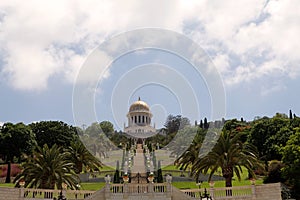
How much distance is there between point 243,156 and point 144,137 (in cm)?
6558

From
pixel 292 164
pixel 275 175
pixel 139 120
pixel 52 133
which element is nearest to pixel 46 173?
pixel 292 164

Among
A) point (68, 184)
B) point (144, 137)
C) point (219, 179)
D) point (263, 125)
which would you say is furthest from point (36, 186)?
point (144, 137)

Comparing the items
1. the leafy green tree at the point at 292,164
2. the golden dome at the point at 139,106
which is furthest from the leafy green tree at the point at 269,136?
the golden dome at the point at 139,106

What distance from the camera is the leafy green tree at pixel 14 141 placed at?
176 feet

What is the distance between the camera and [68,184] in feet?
103

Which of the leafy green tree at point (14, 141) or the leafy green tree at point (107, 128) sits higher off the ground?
the leafy green tree at point (107, 128)

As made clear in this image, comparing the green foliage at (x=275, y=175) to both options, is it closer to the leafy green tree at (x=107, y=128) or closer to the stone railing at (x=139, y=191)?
the stone railing at (x=139, y=191)

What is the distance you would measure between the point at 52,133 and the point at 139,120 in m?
39.5

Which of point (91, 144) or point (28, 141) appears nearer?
point (28, 141)

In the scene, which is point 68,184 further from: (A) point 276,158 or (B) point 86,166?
(A) point 276,158

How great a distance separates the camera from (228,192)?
27.6 metres

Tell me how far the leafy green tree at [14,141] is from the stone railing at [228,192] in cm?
3301

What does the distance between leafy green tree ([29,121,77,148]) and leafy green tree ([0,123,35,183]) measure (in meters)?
12.4

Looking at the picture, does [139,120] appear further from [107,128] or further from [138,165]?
[138,165]
